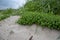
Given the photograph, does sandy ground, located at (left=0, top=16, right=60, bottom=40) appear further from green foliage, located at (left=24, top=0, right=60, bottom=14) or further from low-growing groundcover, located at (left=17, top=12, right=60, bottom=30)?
green foliage, located at (left=24, top=0, right=60, bottom=14)

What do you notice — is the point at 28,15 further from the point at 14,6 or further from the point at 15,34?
the point at 14,6

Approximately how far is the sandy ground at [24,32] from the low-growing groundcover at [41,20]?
11 centimetres

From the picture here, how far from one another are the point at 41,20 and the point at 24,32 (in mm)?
557

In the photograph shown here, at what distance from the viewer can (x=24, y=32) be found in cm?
559

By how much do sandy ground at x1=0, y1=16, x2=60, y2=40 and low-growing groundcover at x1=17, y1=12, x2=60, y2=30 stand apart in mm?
111

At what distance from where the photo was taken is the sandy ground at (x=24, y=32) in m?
5.40

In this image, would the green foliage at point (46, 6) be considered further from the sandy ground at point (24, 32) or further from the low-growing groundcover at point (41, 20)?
the sandy ground at point (24, 32)

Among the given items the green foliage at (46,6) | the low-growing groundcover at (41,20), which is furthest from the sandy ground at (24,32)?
the green foliage at (46,6)

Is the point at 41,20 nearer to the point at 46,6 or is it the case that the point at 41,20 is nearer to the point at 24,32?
the point at 24,32

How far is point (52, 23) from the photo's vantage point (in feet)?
18.1

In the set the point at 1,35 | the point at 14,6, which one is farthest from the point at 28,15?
the point at 14,6

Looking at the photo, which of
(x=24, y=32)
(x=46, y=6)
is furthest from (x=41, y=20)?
(x=46, y=6)

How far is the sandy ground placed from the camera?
17.7 feet

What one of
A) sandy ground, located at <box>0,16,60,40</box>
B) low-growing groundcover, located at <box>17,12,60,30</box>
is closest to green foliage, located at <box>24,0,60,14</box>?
low-growing groundcover, located at <box>17,12,60,30</box>
